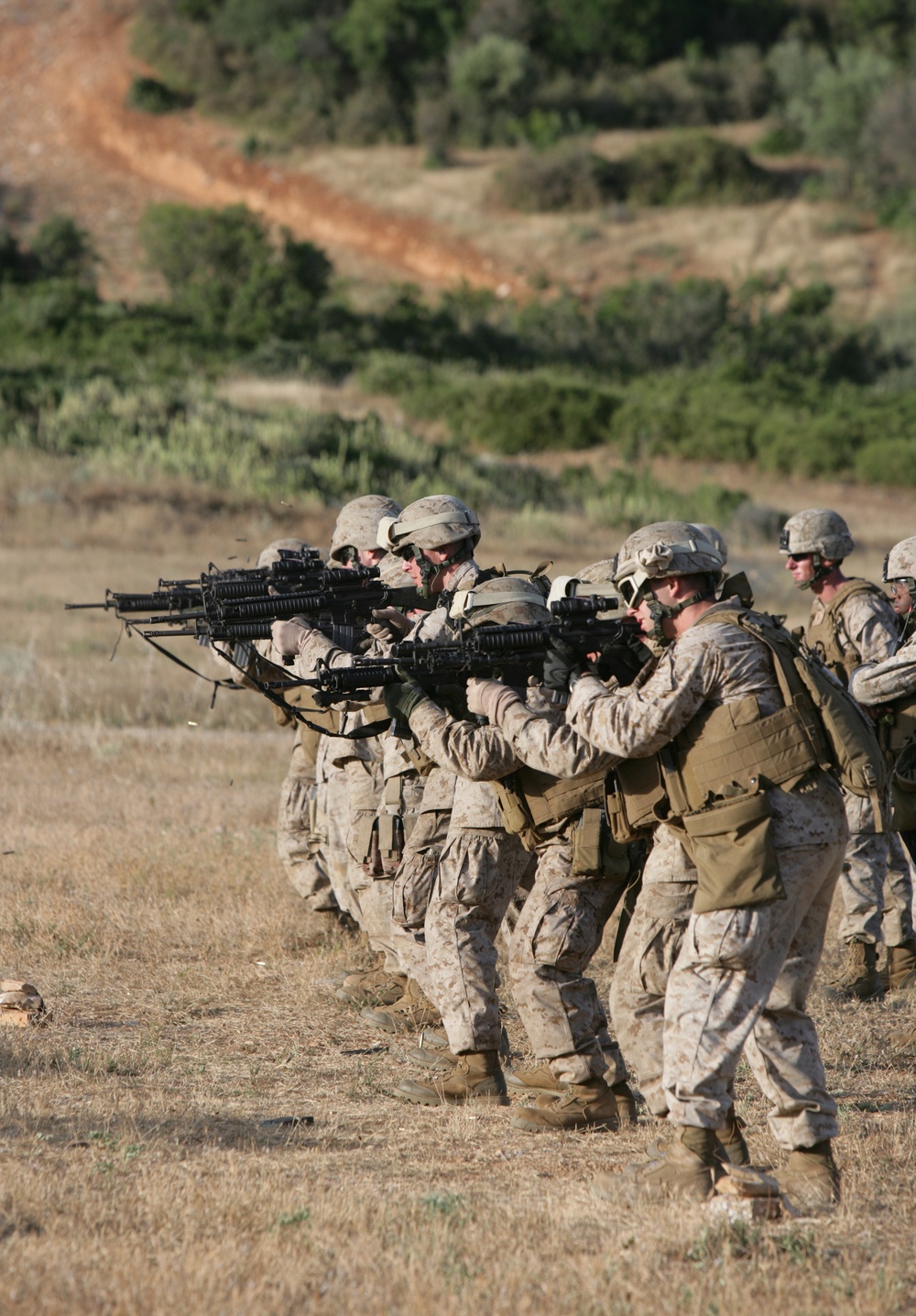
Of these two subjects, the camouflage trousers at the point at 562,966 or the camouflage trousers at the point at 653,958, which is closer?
the camouflage trousers at the point at 653,958

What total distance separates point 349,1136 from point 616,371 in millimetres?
38276

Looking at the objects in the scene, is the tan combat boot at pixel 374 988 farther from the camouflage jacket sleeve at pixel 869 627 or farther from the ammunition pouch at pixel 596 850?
the camouflage jacket sleeve at pixel 869 627

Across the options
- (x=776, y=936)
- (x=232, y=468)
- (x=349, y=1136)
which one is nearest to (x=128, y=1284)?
(x=349, y=1136)

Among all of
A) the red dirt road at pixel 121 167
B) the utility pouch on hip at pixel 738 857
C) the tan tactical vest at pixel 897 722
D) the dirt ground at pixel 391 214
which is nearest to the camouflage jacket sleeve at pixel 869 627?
the tan tactical vest at pixel 897 722

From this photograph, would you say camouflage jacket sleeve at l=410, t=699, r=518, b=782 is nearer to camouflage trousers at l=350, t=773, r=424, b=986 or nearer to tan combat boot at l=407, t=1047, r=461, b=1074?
camouflage trousers at l=350, t=773, r=424, b=986

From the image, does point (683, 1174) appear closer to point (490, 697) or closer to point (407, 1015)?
point (490, 697)

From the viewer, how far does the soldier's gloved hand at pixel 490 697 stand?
17.8 feet

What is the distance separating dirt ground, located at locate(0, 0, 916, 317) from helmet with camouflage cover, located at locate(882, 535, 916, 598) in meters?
42.0

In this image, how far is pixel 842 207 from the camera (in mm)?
56656

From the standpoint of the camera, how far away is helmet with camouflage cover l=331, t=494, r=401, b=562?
8195 mm

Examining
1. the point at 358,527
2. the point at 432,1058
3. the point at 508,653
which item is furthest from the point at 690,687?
the point at 358,527

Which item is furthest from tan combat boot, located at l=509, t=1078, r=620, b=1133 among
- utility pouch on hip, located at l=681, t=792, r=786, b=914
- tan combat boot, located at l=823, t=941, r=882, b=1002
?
tan combat boot, located at l=823, t=941, r=882, b=1002

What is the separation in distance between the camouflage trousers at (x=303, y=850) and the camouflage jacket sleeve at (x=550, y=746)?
322 cm

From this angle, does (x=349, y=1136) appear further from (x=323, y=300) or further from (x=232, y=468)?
(x=323, y=300)
